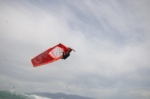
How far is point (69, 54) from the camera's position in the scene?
23.3 meters

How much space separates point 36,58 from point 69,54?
13.2 ft

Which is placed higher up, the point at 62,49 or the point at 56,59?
the point at 62,49

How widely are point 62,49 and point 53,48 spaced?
116 cm

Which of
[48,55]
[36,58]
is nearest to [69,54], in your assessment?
[48,55]

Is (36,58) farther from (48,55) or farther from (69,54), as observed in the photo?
(69,54)

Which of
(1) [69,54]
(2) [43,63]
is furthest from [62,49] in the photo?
(2) [43,63]

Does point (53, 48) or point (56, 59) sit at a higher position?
point (53, 48)

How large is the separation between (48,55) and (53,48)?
1.15 metres

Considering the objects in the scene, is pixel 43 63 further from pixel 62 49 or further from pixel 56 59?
pixel 62 49

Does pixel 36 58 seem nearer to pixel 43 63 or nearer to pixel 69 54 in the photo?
pixel 43 63

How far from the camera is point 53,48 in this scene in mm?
23328

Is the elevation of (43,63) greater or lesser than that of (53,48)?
lesser

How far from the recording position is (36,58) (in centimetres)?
2281

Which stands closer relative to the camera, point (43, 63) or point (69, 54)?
point (43, 63)
